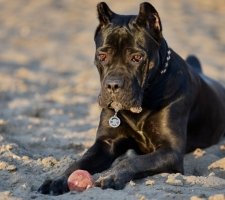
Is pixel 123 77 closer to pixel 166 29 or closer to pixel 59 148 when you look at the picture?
pixel 59 148

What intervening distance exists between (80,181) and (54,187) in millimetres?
204

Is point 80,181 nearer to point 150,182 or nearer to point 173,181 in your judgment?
point 150,182

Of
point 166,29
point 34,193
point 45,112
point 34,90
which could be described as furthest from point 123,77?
point 166,29

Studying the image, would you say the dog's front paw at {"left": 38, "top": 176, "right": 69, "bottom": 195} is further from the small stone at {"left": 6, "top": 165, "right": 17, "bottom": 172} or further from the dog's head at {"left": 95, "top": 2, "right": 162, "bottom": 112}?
the dog's head at {"left": 95, "top": 2, "right": 162, "bottom": 112}

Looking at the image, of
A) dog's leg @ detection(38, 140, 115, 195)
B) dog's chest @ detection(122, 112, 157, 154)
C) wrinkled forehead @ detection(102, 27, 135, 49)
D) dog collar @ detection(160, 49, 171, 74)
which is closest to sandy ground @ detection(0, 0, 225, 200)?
dog's leg @ detection(38, 140, 115, 195)

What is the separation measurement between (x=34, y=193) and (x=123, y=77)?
124 centimetres

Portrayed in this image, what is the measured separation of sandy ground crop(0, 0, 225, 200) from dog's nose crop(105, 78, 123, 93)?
77cm

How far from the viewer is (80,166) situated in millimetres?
6512

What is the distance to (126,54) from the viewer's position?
21.3 ft

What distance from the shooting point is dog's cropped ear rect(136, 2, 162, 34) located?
6.66 m

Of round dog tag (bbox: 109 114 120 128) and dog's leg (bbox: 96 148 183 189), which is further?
round dog tag (bbox: 109 114 120 128)

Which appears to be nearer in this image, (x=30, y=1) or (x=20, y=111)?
(x=20, y=111)

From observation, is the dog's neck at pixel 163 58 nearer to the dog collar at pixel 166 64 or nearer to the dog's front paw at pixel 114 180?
the dog collar at pixel 166 64

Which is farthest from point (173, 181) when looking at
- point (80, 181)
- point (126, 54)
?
point (126, 54)
